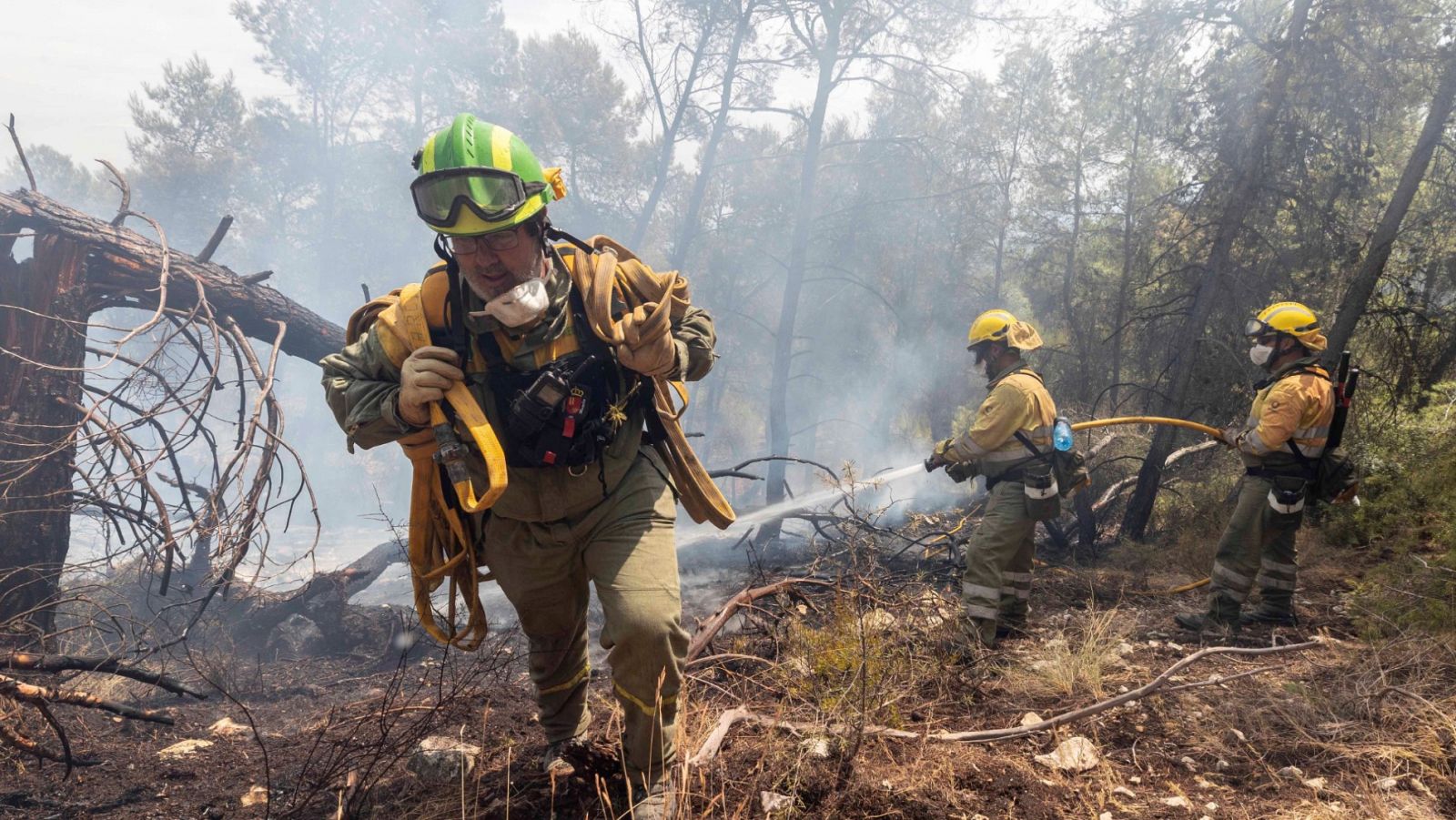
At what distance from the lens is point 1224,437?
5.27m

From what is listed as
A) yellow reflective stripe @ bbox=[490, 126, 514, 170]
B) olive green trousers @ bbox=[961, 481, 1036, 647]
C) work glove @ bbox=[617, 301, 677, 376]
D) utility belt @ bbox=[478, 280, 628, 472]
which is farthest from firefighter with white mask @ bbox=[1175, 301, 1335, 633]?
yellow reflective stripe @ bbox=[490, 126, 514, 170]

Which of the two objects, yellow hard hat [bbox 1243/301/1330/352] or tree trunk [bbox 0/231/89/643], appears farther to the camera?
yellow hard hat [bbox 1243/301/1330/352]

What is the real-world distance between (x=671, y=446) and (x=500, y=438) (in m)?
0.67

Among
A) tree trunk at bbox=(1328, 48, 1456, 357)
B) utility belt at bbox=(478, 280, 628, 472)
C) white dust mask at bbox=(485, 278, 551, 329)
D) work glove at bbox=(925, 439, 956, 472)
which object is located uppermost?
tree trunk at bbox=(1328, 48, 1456, 357)

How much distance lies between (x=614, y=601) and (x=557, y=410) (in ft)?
2.10

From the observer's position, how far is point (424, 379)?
92.1 inches

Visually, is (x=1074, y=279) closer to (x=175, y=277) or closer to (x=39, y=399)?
(x=175, y=277)

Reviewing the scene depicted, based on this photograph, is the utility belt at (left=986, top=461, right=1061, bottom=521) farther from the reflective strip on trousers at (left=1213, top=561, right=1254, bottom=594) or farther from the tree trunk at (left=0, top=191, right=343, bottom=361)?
the tree trunk at (left=0, top=191, right=343, bottom=361)

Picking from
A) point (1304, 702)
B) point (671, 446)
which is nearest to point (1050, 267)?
point (1304, 702)

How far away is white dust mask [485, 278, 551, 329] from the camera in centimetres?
239

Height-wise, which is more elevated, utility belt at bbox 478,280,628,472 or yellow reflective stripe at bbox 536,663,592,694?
utility belt at bbox 478,280,628,472

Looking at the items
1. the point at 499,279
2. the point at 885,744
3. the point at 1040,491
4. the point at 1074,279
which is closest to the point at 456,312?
the point at 499,279

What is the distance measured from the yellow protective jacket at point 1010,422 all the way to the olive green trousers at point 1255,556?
56.4 inches

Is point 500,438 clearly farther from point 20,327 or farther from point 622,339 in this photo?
point 20,327
